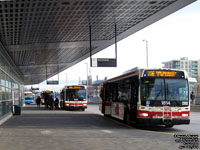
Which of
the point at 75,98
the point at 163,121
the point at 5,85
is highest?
the point at 5,85

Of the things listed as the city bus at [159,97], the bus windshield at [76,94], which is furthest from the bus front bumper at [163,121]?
the bus windshield at [76,94]

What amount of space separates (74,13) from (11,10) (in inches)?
145

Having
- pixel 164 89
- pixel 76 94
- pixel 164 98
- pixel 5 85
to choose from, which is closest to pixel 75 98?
pixel 76 94

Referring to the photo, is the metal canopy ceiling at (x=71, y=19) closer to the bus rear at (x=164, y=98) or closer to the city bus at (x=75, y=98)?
the bus rear at (x=164, y=98)

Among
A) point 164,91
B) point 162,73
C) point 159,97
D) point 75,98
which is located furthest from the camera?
point 75,98

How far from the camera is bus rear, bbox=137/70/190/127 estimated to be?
15.7 metres

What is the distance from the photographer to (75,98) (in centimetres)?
3647

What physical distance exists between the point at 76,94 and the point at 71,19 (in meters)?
16.0

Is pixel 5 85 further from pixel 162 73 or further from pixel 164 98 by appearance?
pixel 164 98

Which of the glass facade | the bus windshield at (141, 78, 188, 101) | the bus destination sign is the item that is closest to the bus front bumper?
the bus windshield at (141, 78, 188, 101)

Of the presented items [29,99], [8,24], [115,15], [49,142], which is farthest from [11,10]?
[29,99]

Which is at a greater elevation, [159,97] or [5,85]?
[5,85]

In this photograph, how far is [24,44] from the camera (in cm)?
2897

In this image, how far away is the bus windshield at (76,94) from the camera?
36.5 m
